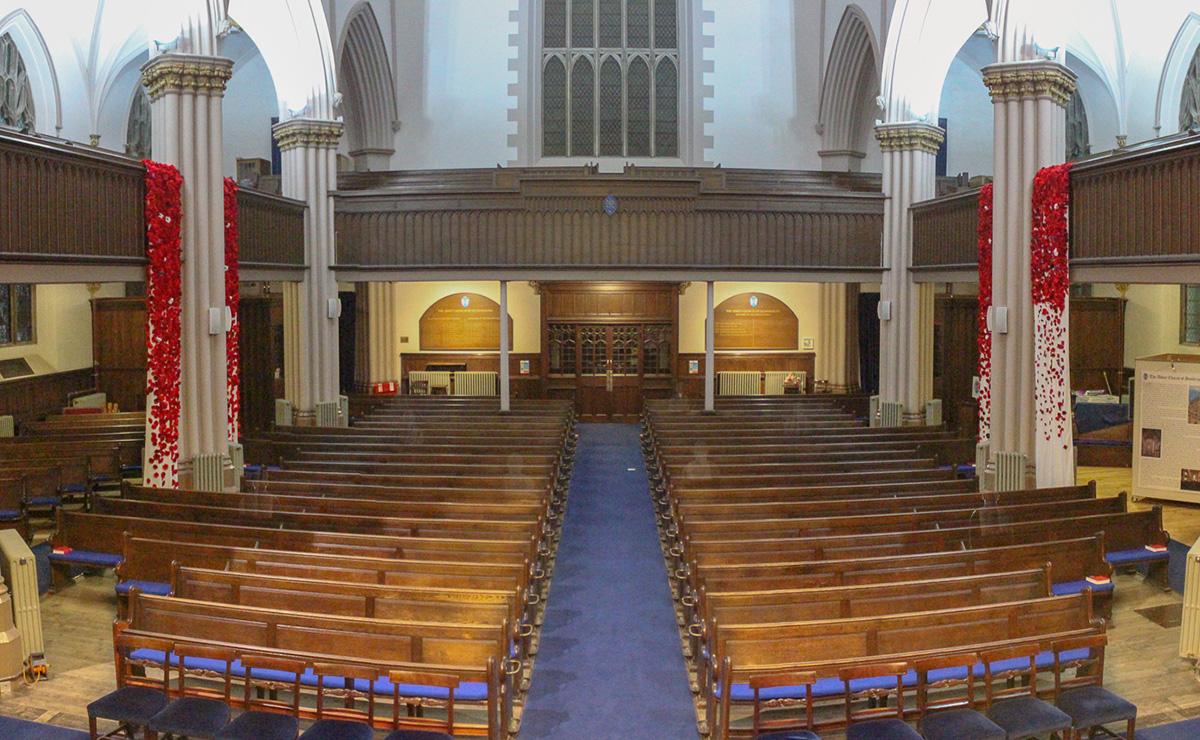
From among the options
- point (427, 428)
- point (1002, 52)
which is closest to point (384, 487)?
point (427, 428)

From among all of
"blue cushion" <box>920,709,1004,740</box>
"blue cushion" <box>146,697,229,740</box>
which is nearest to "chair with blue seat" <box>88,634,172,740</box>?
"blue cushion" <box>146,697,229,740</box>

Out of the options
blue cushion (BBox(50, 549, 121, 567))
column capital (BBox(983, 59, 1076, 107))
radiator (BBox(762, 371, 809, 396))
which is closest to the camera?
blue cushion (BBox(50, 549, 121, 567))

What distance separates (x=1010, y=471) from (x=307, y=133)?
11.6m

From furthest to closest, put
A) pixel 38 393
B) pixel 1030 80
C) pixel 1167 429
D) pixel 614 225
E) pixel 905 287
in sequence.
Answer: pixel 38 393 < pixel 614 225 < pixel 905 287 < pixel 1167 429 < pixel 1030 80

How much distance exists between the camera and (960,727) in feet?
16.6

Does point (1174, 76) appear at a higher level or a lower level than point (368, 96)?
lower

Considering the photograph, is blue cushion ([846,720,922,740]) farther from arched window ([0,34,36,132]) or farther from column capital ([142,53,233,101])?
arched window ([0,34,36,132])

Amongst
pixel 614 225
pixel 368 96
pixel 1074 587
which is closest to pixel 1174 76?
pixel 614 225

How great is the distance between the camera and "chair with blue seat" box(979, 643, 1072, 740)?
511 cm

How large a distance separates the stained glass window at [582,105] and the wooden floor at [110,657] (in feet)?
46.8

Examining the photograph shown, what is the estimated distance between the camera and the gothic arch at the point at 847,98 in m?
18.5

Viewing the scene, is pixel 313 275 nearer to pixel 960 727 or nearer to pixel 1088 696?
pixel 960 727

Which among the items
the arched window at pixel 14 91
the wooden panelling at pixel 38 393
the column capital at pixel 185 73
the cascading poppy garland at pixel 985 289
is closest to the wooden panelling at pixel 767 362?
the cascading poppy garland at pixel 985 289

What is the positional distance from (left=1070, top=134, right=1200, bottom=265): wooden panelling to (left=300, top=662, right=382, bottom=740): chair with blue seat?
8.06m
